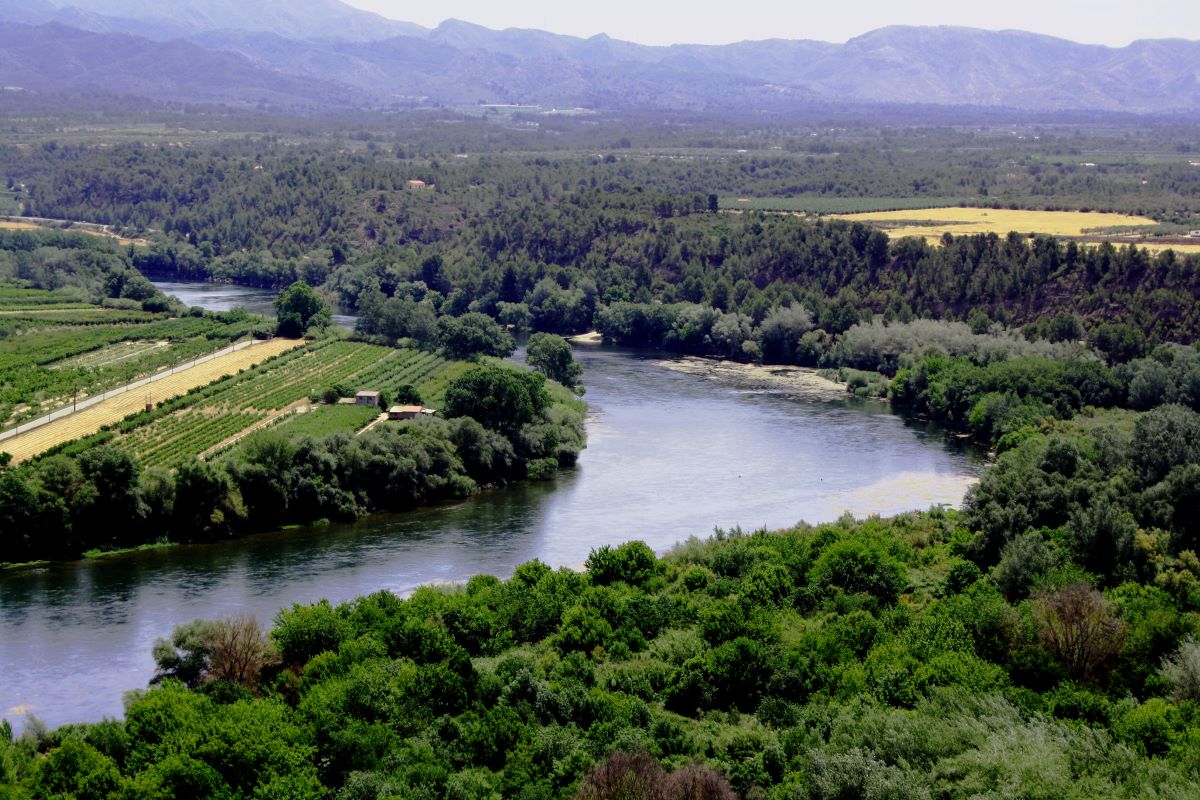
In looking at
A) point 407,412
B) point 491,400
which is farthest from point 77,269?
point 491,400

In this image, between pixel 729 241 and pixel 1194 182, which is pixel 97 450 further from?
pixel 1194 182

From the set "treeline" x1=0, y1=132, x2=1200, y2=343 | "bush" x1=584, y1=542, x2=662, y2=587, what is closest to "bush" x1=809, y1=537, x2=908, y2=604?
"bush" x1=584, y1=542, x2=662, y2=587

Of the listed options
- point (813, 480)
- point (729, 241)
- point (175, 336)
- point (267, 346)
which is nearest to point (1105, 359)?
point (813, 480)

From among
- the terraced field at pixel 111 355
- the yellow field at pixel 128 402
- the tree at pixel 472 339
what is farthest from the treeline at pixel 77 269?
the tree at pixel 472 339

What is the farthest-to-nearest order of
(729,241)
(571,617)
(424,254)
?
(424,254)
(729,241)
(571,617)

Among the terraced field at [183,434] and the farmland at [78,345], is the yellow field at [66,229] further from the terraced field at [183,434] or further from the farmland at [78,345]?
the terraced field at [183,434]
